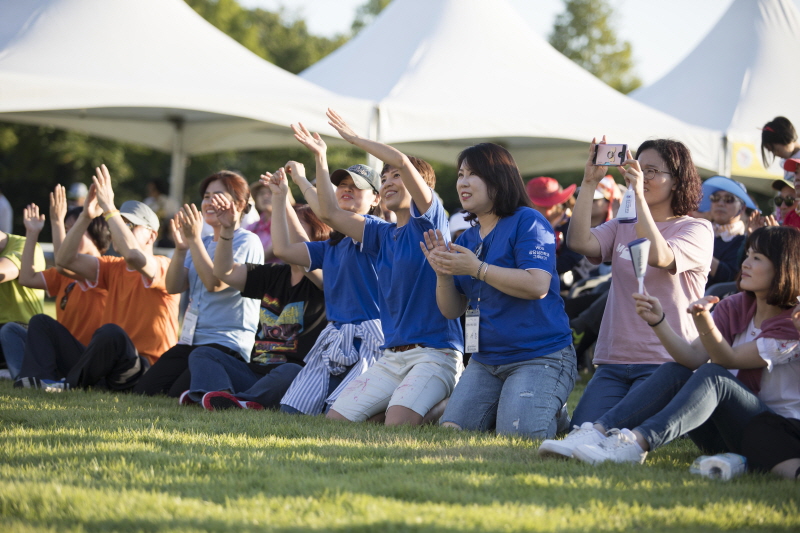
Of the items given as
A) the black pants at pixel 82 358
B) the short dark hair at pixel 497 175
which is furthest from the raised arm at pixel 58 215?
the short dark hair at pixel 497 175

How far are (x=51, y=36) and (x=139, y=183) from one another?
19.2 m

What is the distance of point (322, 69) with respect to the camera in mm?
11859

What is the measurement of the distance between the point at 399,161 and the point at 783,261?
1.92 meters

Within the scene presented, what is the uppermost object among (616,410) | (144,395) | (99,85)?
(99,85)

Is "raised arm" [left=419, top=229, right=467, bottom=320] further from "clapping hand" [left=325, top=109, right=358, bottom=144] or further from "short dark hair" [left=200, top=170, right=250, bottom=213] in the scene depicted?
"short dark hair" [left=200, top=170, right=250, bottom=213]

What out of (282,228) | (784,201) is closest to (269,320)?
(282,228)

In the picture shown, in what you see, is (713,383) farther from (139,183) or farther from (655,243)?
(139,183)

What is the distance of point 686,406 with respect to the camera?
334 centimetres

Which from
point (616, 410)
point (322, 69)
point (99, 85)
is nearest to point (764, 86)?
point (322, 69)

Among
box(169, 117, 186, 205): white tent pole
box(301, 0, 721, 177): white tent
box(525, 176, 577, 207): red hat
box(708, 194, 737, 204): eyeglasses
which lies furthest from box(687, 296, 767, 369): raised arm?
box(169, 117, 186, 205): white tent pole

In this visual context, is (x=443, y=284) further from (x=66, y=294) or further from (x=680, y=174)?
(x=66, y=294)

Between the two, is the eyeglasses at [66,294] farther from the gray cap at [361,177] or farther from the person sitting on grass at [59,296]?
the gray cap at [361,177]

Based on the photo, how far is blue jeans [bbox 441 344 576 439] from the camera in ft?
13.6

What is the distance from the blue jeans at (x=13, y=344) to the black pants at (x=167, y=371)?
3.93 ft
